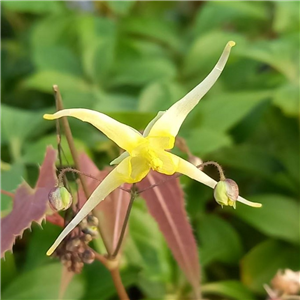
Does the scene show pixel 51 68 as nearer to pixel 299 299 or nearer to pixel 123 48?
pixel 123 48

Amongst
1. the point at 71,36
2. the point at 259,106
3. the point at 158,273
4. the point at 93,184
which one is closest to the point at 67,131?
the point at 93,184

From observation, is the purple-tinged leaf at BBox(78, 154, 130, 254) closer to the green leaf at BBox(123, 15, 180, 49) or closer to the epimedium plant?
the epimedium plant

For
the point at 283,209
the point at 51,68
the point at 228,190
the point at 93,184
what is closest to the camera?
the point at 228,190

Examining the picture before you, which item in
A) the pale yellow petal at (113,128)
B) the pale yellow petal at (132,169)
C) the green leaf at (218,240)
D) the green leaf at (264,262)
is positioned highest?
the pale yellow petal at (113,128)

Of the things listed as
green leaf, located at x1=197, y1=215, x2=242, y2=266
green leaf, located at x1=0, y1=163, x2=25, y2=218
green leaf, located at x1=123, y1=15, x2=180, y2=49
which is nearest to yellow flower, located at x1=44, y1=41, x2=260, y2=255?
green leaf, located at x1=0, y1=163, x2=25, y2=218

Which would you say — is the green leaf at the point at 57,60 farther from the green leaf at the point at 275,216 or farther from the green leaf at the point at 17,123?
the green leaf at the point at 275,216

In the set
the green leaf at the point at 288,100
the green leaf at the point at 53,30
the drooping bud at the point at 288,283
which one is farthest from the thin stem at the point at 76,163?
the green leaf at the point at 53,30

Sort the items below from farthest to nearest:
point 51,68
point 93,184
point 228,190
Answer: point 51,68, point 93,184, point 228,190

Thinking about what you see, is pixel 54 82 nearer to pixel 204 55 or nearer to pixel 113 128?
pixel 204 55
